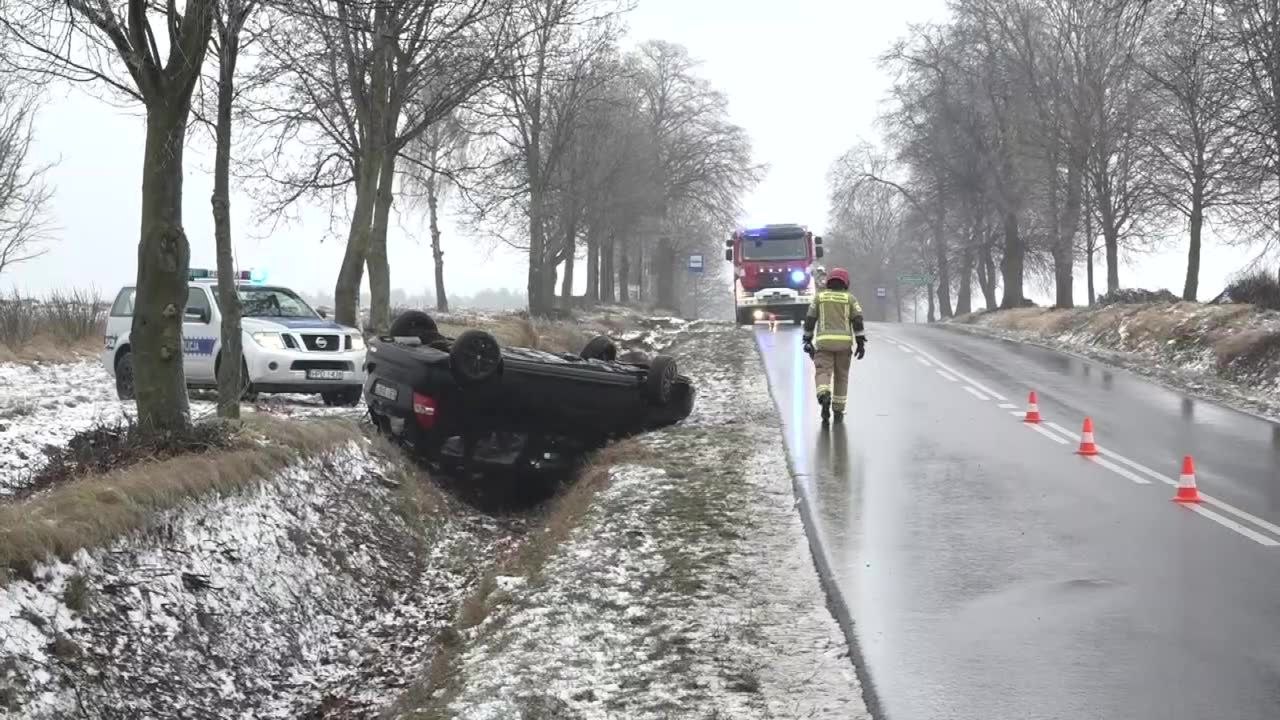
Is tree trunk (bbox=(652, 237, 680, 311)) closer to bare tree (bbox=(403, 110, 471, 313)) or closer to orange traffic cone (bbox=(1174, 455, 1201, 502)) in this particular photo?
bare tree (bbox=(403, 110, 471, 313))

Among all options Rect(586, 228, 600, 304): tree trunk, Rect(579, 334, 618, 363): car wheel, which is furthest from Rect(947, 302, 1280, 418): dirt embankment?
Rect(586, 228, 600, 304): tree trunk

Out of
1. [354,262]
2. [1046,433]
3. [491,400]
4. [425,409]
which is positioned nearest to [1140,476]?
[1046,433]

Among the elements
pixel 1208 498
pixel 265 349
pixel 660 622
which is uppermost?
pixel 265 349

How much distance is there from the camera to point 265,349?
44.5 ft

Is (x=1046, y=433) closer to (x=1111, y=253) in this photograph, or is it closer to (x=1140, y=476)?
(x=1140, y=476)

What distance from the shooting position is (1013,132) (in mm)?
38531

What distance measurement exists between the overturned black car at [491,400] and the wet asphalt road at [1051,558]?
2308mm

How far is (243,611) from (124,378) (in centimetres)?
827

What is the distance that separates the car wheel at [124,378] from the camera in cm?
1347

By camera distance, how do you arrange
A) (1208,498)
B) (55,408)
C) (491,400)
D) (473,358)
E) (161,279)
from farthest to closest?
(491,400)
(55,408)
(473,358)
(1208,498)
(161,279)

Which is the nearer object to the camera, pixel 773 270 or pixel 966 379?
pixel 966 379

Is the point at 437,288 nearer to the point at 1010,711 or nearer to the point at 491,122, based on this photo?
the point at 491,122

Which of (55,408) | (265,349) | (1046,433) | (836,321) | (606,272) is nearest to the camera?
(55,408)

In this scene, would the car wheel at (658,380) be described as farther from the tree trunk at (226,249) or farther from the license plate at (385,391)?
the tree trunk at (226,249)
